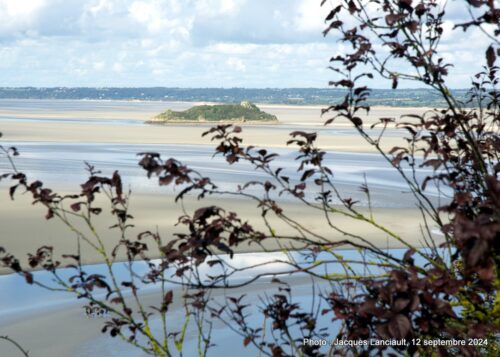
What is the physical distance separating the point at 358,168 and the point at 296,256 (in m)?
14.8

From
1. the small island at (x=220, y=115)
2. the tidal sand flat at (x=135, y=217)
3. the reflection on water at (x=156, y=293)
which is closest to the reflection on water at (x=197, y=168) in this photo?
the tidal sand flat at (x=135, y=217)

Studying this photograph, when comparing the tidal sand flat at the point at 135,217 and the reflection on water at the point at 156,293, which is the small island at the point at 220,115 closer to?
the tidal sand flat at the point at 135,217

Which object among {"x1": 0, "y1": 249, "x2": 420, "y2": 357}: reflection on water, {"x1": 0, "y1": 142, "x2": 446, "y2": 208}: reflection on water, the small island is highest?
{"x1": 0, "y1": 249, "x2": 420, "y2": 357}: reflection on water

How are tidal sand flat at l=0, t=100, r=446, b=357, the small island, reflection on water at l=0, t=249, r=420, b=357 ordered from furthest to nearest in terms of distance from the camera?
the small island → tidal sand flat at l=0, t=100, r=446, b=357 → reflection on water at l=0, t=249, r=420, b=357

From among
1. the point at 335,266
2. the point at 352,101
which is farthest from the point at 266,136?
the point at 352,101

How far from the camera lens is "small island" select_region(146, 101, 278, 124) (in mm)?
63916

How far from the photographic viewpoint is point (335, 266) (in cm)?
1155

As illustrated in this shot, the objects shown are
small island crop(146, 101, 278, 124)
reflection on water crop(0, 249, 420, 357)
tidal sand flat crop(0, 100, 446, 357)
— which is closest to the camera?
reflection on water crop(0, 249, 420, 357)

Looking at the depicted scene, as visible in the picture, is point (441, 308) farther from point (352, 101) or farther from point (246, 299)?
point (246, 299)

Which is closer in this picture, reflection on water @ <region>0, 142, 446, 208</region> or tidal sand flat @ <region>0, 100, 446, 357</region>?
tidal sand flat @ <region>0, 100, 446, 357</region>

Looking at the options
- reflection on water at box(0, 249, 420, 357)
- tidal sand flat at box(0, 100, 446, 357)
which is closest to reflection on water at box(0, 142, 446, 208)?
tidal sand flat at box(0, 100, 446, 357)

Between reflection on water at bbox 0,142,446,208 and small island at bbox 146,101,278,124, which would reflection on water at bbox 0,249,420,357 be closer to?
reflection on water at bbox 0,142,446,208

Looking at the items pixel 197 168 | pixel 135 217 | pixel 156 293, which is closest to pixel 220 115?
pixel 197 168

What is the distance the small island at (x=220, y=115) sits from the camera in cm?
6392
